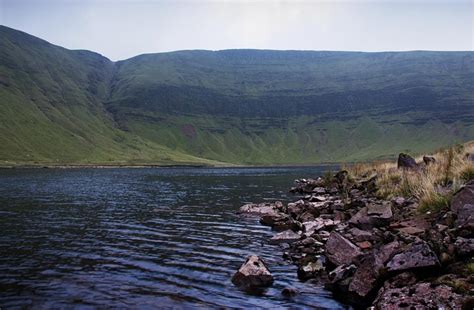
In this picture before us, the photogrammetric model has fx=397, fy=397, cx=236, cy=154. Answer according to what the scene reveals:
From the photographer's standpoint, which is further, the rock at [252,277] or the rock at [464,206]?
the rock at [252,277]

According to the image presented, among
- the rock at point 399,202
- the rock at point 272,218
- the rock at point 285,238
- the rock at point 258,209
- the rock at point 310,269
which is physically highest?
the rock at point 399,202

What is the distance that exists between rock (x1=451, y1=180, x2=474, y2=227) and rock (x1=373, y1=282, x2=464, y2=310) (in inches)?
121

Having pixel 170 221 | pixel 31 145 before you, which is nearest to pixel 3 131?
pixel 31 145

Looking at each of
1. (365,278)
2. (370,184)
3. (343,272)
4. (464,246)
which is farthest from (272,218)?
(464,246)

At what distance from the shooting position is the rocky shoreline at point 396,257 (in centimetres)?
948

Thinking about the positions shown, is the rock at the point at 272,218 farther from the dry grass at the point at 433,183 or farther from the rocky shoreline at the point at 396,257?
the dry grass at the point at 433,183

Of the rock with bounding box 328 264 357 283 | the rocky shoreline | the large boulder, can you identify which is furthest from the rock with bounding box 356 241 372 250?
the large boulder

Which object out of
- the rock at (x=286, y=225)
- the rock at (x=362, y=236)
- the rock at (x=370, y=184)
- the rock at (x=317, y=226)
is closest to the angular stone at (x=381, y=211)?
the rock at (x=362, y=236)

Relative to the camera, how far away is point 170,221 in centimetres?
2923

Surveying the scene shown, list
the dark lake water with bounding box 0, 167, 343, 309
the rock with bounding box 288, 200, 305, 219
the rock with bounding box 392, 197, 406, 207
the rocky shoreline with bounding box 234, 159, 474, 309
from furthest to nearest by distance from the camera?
the rock with bounding box 288, 200, 305, 219 < the rock with bounding box 392, 197, 406, 207 < the dark lake water with bounding box 0, 167, 343, 309 < the rocky shoreline with bounding box 234, 159, 474, 309

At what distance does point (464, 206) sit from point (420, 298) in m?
4.71

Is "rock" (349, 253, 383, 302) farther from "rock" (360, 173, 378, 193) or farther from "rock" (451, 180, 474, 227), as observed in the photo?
"rock" (360, 173, 378, 193)

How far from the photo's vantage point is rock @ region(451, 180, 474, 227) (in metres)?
Result: 11.8

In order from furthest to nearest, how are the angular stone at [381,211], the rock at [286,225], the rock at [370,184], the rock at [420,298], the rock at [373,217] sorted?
the rock at [370,184] < the rock at [286,225] < the angular stone at [381,211] < the rock at [373,217] < the rock at [420,298]
